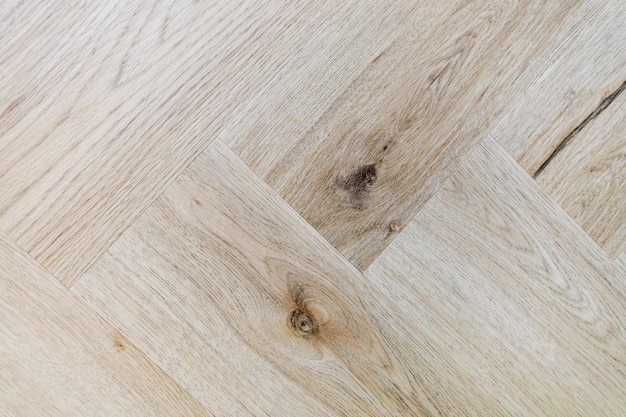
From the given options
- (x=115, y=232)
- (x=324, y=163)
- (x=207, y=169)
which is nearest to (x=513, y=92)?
(x=324, y=163)

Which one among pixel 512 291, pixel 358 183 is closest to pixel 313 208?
pixel 358 183

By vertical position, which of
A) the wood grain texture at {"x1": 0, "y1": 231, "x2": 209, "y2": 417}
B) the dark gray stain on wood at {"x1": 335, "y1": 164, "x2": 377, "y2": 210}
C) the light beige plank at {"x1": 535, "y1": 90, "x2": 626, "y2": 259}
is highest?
the light beige plank at {"x1": 535, "y1": 90, "x2": 626, "y2": 259}

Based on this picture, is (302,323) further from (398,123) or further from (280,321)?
(398,123)

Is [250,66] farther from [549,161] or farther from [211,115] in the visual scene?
[549,161]

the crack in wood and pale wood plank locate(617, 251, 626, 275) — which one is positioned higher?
the crack in wood

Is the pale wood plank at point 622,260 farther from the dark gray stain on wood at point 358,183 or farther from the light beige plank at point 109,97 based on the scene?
the light beige plank at point 109,97

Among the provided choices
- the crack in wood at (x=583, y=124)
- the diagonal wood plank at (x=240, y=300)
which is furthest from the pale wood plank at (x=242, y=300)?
the crack in wood at (x=583, y=124)

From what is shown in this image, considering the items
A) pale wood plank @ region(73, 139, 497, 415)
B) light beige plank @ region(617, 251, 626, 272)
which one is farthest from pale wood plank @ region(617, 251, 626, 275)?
pale wood plank @ region(73, 139, 497, 415)

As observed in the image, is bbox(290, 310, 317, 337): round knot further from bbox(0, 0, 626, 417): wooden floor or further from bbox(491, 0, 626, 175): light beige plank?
bbox(491, 0, 626, 175): light beige plank
